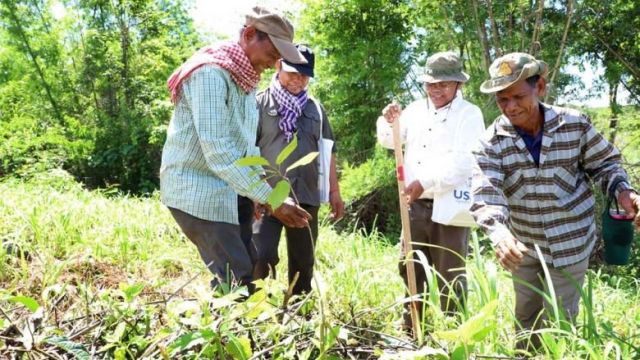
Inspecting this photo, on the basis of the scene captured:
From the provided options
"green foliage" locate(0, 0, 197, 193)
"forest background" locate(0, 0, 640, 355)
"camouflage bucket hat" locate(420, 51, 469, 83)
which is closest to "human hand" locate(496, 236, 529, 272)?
"camouflage bucket hat" locate(420, 51, 469, 83)

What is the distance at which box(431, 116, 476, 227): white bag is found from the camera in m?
3.13

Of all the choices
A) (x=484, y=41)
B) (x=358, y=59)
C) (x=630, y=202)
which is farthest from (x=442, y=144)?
(x=358, y=59)

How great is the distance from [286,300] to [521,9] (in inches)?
281

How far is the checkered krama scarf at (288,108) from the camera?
3412mm

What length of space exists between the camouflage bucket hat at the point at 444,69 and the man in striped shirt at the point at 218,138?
1107mm

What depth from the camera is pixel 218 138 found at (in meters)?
2.27

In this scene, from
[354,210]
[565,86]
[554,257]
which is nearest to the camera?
[554,257]

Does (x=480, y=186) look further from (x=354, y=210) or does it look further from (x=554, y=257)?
(x=354, y=210)

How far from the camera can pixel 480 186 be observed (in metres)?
2.52

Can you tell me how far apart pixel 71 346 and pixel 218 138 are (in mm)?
1245

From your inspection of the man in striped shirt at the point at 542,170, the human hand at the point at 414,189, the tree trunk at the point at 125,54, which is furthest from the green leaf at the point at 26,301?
the tree trunk at the point at 125,54

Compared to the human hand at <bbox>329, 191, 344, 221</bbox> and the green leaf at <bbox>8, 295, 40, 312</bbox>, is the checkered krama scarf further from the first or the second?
the green leaf at <bbox>8, 295, 40, 312</bbox>

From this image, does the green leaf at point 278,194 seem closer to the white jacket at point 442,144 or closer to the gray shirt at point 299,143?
the white jacket at point 442,144

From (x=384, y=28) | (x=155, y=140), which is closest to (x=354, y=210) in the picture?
(x=384, y=28)
